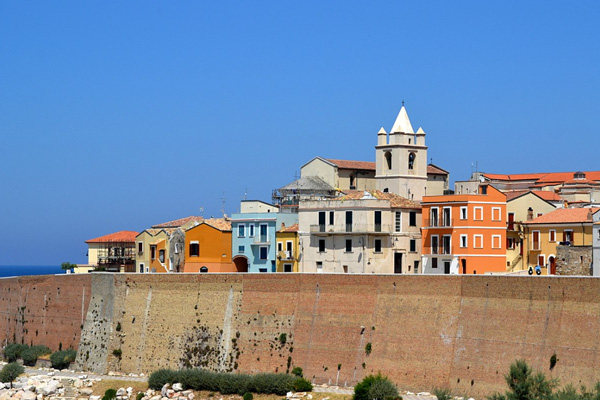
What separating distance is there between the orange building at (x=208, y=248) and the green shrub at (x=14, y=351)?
10.7 m

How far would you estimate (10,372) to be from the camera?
6269cm

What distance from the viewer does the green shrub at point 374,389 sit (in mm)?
50375

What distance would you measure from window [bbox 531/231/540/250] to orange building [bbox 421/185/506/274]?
172 cm

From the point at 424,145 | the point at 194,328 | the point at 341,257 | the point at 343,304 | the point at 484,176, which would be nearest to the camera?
the point at 343,304

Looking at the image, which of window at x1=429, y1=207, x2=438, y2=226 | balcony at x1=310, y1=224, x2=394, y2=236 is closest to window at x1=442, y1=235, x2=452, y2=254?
window at x1=429, y1=207, x2=438, y2=226

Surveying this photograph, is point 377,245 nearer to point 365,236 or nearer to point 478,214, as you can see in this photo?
point 365,236

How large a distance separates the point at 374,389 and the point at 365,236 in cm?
1639

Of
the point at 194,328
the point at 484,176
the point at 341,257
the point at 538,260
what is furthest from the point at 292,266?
the point at 484,176

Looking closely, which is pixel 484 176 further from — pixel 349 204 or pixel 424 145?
pixel 349 204

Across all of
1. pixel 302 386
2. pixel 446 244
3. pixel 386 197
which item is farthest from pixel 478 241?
pixel 302 386

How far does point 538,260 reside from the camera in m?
65.0

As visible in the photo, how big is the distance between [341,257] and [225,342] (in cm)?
941

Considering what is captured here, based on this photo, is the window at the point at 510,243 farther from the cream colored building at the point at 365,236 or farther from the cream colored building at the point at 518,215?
the cream colored building at the point at 365,236

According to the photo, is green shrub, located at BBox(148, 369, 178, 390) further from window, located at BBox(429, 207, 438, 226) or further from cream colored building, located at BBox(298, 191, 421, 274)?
window, located at BBox(429, 207, 438, 226)
